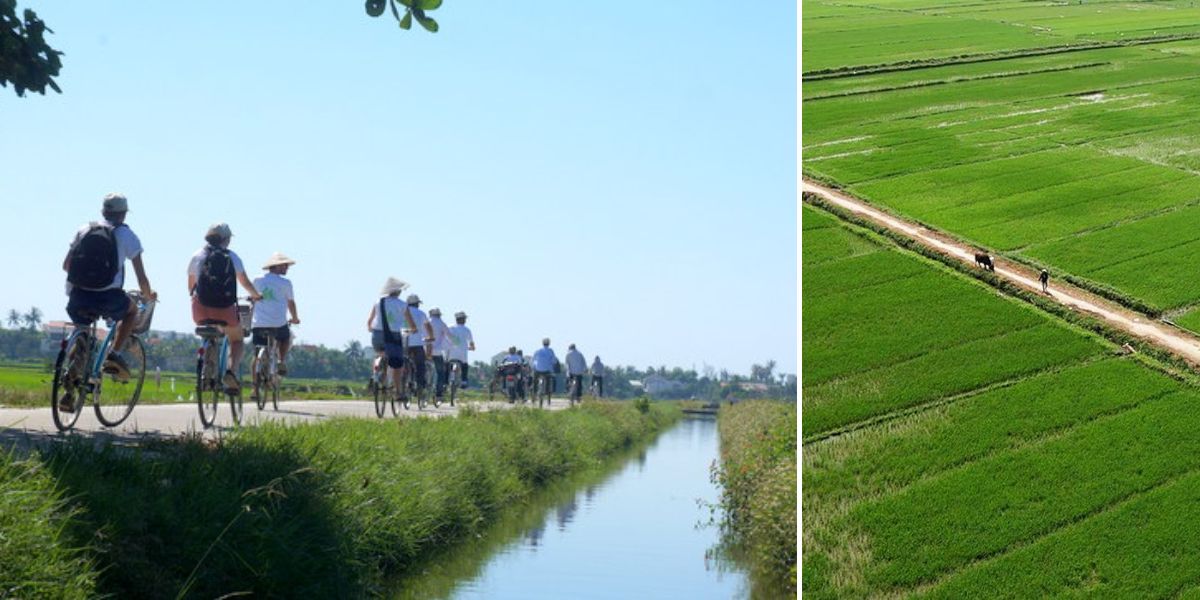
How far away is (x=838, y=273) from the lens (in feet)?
49.0

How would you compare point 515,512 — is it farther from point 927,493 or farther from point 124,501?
point 124,501

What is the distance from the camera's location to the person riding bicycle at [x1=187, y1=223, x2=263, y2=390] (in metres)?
10.6

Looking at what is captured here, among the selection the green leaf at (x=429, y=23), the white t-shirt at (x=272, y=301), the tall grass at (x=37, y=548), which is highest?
the green leaf at (x=429, y=23)

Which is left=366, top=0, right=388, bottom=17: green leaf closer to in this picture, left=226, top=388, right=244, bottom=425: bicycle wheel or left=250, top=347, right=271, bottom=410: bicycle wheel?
left=226, top=388, right=244, bottom=425: bicycle wheel

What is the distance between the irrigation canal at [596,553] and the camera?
39.5ft

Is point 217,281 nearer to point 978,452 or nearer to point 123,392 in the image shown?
point 123,392

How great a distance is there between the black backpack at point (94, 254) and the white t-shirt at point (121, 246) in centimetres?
3

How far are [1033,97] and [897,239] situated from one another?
516 centimetres

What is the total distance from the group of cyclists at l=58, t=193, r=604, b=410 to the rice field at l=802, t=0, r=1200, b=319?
492cm

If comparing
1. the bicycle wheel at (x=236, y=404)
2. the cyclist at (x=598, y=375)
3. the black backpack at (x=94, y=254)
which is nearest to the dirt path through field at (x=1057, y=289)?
the bicycle wheel at (x=236, y=404)

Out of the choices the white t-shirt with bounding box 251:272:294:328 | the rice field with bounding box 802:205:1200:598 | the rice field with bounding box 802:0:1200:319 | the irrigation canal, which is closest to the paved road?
the white t-shirt with bounding box 251:272:294:328

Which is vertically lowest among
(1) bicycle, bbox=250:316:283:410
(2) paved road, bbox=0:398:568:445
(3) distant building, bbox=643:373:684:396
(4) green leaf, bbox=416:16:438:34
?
(2) paved road, bbox=0:398:568:445

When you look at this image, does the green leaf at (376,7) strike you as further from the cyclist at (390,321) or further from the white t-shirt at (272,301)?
Answer: the cyclist at (390,321)

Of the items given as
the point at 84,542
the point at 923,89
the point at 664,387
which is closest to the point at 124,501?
the point at 84,542
